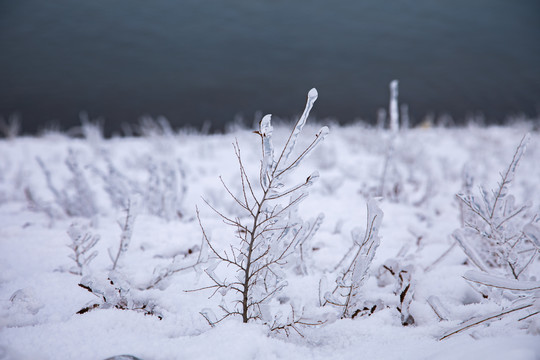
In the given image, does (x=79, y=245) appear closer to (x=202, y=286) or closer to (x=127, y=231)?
(x=127, y=231)

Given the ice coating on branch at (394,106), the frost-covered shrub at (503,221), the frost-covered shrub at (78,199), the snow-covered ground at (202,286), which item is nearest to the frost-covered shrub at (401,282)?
the snow-covered ground at (202,286)

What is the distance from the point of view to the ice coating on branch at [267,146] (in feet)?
2.98

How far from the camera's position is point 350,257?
1.93m

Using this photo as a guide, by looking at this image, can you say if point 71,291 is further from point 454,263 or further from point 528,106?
point 528,106

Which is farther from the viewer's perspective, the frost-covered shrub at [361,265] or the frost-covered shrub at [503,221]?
the frost-covered shrub at [503,221]

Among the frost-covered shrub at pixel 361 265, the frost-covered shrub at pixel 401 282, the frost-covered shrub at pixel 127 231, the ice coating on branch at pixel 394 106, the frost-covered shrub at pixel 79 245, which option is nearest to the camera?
the frost-covered shrub at pixel 361 265

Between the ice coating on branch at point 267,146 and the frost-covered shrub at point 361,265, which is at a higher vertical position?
the ice coating on branch at point 267,146

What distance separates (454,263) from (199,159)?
13.7ft

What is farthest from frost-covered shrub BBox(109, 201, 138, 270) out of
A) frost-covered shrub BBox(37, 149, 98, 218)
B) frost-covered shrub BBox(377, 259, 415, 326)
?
frost-covered shrub BBox(37, 149, 98, 218)

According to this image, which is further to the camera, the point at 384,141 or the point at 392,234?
the point at 384,141

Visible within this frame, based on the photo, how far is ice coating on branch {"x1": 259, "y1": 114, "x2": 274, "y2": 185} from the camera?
910 mm

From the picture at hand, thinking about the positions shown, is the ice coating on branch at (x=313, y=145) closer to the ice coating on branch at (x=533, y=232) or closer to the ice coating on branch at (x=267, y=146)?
the ice coating on branch at (x=267, y=146)

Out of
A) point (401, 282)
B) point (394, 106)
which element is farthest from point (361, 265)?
point (394, 106)

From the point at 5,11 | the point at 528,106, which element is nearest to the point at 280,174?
the point at 5,11
